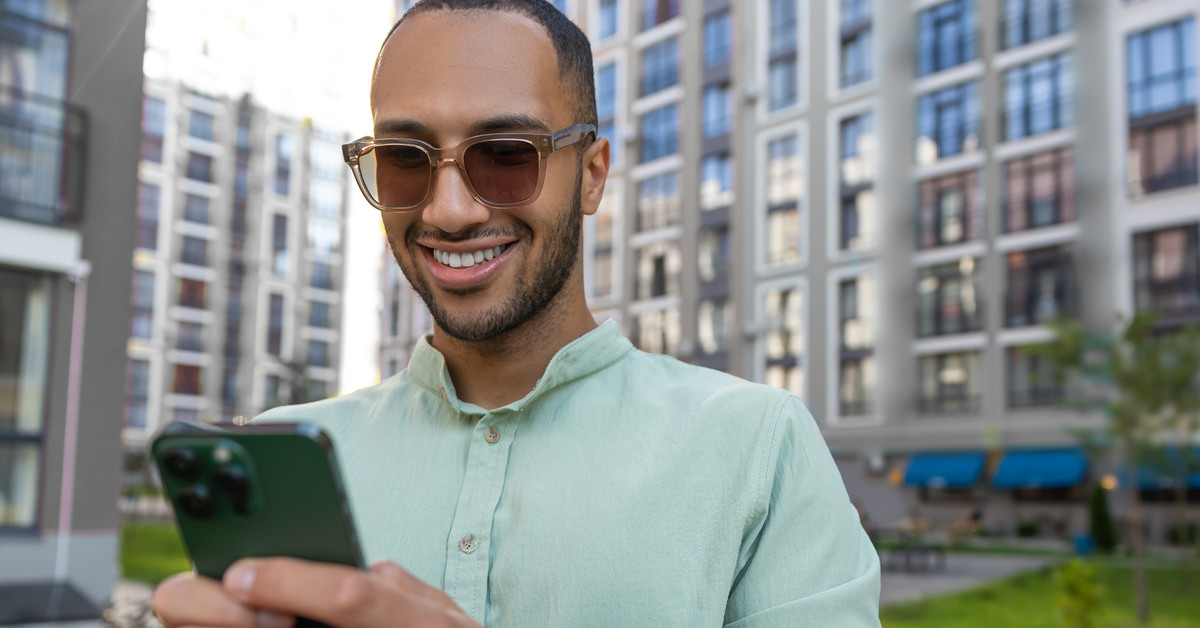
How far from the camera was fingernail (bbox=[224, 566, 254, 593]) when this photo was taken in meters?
0.34

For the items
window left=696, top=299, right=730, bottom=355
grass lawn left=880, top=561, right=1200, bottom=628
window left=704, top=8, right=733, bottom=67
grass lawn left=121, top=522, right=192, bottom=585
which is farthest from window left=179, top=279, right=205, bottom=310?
grass lawn left=880, top=561, right=1200, bottom=628

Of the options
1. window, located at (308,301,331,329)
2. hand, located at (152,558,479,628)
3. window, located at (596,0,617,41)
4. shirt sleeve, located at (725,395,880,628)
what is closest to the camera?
hand, located at (152,558,479,628)

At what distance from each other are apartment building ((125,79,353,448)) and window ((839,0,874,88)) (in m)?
11.3

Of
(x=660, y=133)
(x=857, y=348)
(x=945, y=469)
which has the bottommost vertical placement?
(x=945, y=469)

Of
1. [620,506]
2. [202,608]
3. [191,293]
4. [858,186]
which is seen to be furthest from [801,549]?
[191,293]

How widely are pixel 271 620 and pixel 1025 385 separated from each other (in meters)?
12.6

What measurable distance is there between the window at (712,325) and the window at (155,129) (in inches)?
508

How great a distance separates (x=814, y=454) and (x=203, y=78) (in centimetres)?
2386

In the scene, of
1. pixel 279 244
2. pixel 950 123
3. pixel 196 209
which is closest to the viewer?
pixel 950 123

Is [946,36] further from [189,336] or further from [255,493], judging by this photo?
[189,336]

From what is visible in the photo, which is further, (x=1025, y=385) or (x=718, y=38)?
(x=718, y=38)

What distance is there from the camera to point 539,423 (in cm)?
63

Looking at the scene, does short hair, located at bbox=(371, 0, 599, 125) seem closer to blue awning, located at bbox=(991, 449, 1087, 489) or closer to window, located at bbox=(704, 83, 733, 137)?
blue awning, located at bbox=(991, 449, 1087, 489)

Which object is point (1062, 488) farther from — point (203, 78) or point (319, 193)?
point (203, 78)
